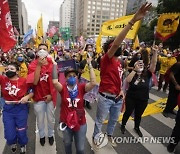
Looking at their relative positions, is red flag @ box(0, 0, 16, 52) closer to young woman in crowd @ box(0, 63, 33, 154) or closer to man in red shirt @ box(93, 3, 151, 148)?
young woman in crowd @ box(0, 63, 33, 154)

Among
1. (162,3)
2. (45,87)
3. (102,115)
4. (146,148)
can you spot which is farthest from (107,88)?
(162,3)

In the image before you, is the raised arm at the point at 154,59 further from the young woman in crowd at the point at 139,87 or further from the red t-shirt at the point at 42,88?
the red t-shirt at the point at 42,88

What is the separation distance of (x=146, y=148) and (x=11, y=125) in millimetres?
2508

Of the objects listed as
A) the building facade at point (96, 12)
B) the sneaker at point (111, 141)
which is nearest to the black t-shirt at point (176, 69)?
the sneaker at point (111, 141)

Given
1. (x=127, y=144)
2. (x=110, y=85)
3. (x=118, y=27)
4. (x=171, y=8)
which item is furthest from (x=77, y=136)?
(x=171, y=8)

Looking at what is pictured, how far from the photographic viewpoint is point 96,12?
447 feet

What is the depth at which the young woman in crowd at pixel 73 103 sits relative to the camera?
8.82 feet

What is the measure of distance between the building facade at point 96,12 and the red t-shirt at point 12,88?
127293 millimetres

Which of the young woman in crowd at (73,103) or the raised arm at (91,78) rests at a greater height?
the raised arm at (91,78)

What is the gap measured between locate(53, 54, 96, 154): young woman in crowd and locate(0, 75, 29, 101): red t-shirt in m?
0.85

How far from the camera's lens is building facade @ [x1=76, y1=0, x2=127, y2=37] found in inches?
5212

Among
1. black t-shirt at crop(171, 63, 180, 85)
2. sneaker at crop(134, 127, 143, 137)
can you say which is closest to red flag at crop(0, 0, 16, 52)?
sneaker at crop(134, 127, 143, 137)

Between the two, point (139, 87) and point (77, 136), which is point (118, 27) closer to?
point (139, 87)

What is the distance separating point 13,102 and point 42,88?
0.52 metres
